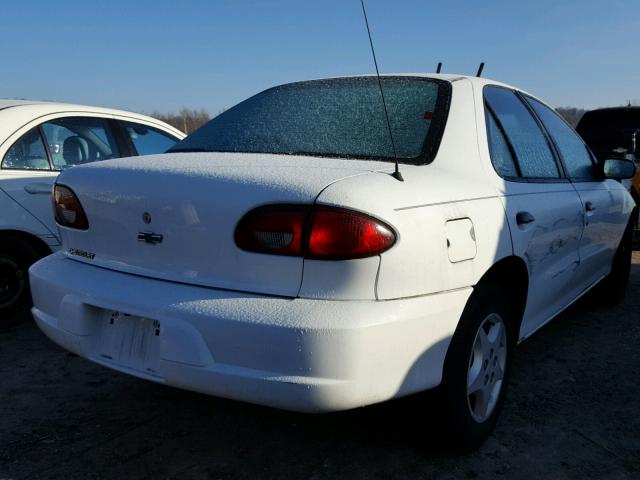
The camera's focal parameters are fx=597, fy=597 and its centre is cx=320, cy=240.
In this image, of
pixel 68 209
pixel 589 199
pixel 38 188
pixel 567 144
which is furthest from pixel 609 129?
pixel 68 209

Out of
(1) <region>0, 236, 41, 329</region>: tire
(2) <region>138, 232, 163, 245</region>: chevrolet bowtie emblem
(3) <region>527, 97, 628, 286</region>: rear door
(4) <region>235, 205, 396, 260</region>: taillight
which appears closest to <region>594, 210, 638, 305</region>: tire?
(3) <region>527, 97, 628, 286</region>: rear door

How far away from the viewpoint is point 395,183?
1.98m

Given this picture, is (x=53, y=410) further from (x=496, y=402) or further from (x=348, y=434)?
(x=496, y=402)

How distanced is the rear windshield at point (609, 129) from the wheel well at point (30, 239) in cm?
685

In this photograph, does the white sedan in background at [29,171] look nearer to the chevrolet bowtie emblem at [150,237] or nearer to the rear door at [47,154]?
the rear door at [47,154]

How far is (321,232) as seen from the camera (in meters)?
1.83

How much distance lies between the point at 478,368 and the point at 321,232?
3.21ft

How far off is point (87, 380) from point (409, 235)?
6.89ft

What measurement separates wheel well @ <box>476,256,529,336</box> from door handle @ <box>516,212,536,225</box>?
16 centimetres

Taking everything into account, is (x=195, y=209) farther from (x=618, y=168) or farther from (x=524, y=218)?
(x=618, y=168)

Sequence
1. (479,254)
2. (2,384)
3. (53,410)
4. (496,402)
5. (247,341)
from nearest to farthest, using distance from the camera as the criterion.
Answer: (247,341) → (479,254) → (496,402) → (53,410) → (2,384)

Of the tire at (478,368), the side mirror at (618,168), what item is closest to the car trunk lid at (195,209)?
the tire at (478,368)

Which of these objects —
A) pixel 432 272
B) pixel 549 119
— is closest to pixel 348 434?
pixel 432 272

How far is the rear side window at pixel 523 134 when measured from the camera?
2867 mm
